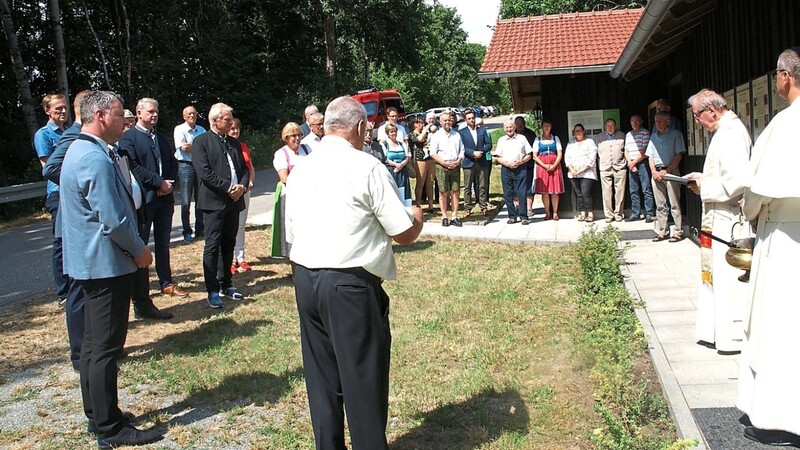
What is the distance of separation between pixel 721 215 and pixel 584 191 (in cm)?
741

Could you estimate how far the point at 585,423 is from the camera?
14.8 feet

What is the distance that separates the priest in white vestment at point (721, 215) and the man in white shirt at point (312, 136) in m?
3.89

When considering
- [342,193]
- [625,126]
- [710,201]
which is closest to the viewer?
[342,193]

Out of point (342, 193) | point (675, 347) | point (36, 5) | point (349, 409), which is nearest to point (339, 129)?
point (342, 193)

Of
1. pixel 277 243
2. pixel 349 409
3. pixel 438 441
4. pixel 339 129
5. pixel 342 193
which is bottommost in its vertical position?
pixel 438 441

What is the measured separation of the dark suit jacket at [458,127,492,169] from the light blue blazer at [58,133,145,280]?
30.2ft

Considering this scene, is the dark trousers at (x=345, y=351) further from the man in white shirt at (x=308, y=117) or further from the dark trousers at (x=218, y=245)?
the man in white shirt at (x=308, y=117)

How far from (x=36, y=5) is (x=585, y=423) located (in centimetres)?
2463

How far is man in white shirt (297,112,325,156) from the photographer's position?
764 centimetres

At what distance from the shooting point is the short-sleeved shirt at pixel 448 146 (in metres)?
12.3

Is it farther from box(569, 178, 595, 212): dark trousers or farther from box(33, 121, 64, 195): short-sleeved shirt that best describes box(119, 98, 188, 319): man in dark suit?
box(569, 178, 595, 212): dark trousers

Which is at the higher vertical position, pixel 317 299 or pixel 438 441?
pixel 317 299

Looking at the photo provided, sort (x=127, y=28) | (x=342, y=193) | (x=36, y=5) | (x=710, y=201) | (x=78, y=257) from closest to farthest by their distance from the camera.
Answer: (x=342, y=193), (x=78, y=257), (x=710, y=201), (x=36, y=5), (x=127, y=28)

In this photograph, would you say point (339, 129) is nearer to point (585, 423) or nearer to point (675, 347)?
point (585, 423)
